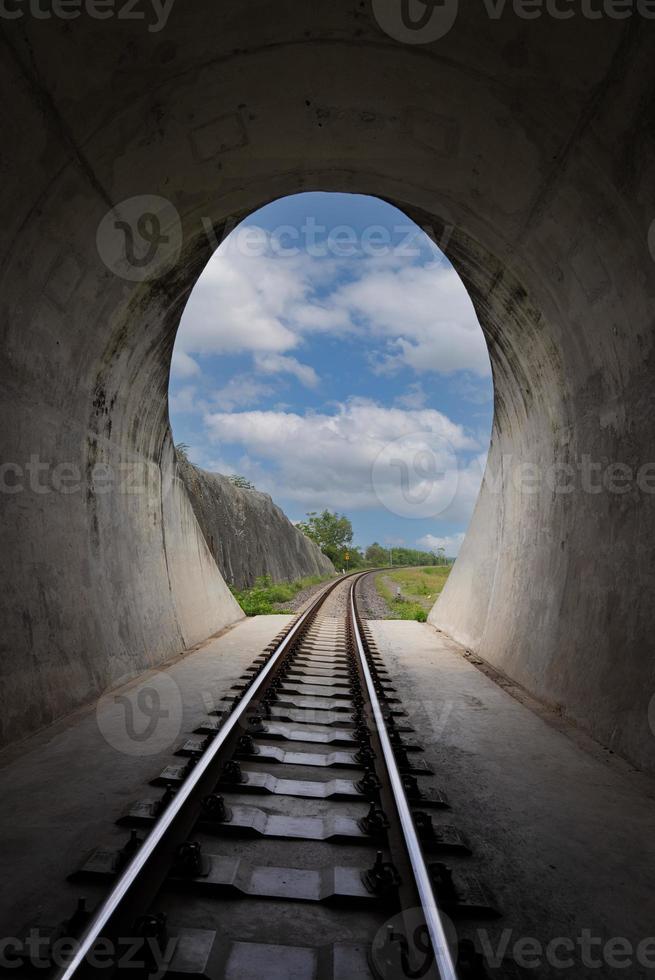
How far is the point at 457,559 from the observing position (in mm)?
12539

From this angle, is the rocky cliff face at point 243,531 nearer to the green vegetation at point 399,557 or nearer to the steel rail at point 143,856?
the steel rail at point 143,856

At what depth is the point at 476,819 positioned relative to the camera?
333 centimetres

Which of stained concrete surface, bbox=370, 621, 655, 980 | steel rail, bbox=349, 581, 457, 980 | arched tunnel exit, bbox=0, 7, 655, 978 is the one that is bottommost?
stained concrete surface, bbox=370, 621, 655, 980

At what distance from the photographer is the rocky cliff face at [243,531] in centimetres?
3061

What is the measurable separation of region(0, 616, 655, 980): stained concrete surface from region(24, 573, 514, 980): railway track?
0.04 m

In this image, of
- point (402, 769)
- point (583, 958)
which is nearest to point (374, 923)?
point (583, 958)

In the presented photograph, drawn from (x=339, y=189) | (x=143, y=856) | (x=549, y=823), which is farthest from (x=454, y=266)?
(x=143, y=856)

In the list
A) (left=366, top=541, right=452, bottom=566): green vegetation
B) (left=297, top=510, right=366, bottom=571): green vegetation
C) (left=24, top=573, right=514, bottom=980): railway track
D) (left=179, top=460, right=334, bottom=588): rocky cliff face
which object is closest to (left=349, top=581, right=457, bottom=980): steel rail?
(left=24, top=573, right=514, bottom=980): railway track

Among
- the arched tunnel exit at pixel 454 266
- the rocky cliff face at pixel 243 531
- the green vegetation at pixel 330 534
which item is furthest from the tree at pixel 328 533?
the arched tunnel exit at pixel 454 266

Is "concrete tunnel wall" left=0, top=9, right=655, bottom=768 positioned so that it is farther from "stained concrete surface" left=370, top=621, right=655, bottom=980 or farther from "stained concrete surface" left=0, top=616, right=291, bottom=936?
"stained concrete surface" left=370, top=621, right=655, bottom=980

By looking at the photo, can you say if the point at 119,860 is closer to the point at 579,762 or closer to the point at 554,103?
the point at 579,762

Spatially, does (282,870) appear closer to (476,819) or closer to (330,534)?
(476,819)

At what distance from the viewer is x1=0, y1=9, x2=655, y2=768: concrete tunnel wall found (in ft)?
12.4

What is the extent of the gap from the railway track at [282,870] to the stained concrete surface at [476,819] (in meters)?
0.04
